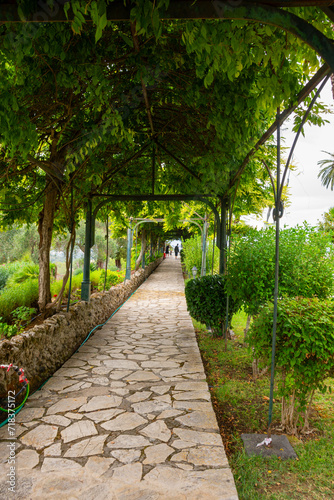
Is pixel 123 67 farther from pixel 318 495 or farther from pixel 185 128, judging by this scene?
pixel 318 495

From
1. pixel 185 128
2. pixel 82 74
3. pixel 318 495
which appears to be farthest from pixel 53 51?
pixel 318 495

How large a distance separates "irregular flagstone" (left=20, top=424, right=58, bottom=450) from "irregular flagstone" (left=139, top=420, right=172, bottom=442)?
0.79 metres

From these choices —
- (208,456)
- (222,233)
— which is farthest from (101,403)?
(222,233)

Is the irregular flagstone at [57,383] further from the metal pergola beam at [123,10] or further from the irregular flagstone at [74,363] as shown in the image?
the metal pergola beam at [123,10]

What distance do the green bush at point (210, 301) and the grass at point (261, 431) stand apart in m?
1.01

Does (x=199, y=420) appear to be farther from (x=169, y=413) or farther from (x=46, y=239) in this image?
(x=46, y=239)

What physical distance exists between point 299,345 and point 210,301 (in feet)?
11.1

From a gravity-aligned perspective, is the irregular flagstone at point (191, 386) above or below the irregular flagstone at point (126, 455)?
below

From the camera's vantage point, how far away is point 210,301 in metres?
6.30

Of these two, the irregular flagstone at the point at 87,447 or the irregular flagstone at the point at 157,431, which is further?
the irregular flagstone at the point at 157,431

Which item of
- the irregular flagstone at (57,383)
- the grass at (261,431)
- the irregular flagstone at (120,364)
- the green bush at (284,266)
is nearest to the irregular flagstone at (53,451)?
the irregular flagstone at (57,383)

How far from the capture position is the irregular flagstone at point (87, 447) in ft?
9.05

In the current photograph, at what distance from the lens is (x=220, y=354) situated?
5797 millimetres

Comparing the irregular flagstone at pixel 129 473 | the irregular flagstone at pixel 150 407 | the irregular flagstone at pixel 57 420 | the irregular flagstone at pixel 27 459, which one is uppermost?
the irregular flagstone at pixel 129 473
